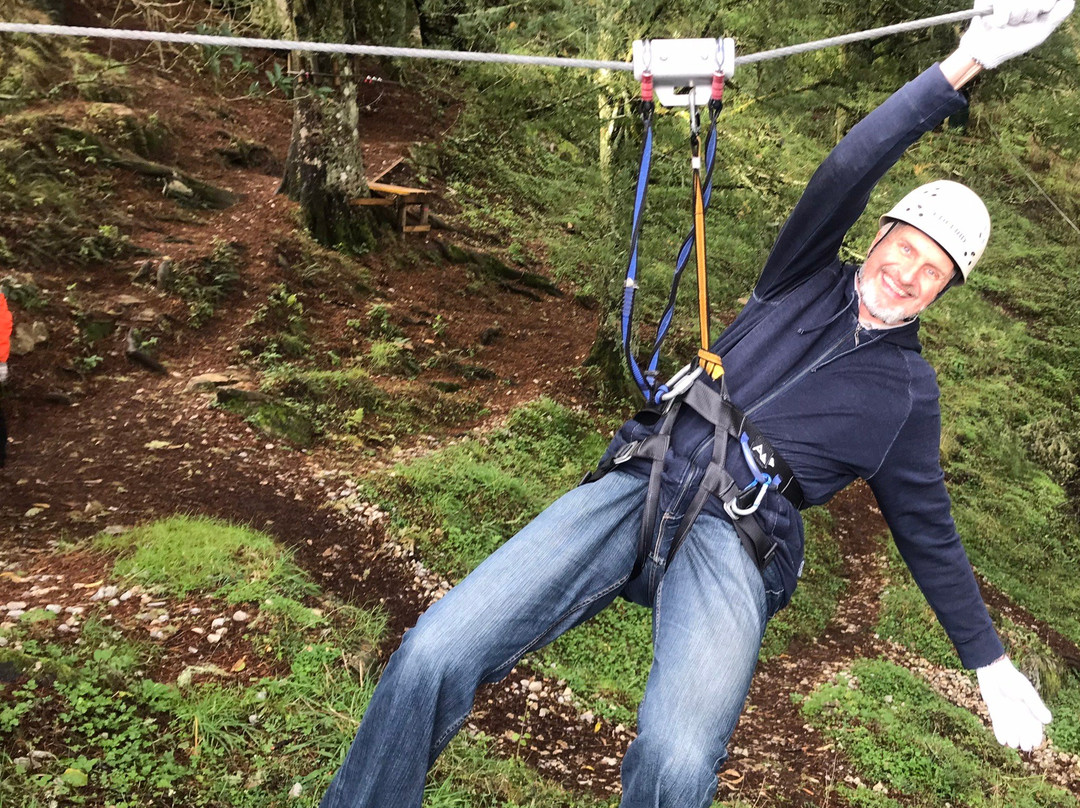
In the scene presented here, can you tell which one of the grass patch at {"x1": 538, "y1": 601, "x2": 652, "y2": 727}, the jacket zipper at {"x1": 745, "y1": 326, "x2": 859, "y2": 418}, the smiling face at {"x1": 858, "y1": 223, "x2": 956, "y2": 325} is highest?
the smiling face at {"x1": 858, "y1": 223, "x2": 956, "y2": 325}

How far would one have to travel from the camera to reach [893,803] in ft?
16.9

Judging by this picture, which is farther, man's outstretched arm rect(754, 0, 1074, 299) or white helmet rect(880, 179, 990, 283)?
white helmet rect(880, 179, 990, 283)

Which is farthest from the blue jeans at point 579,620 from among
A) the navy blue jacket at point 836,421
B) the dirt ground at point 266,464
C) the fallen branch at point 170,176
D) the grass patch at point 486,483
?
the fallen branch at point 170,176

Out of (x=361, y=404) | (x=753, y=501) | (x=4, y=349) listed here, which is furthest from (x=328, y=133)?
(x=753, y=501)

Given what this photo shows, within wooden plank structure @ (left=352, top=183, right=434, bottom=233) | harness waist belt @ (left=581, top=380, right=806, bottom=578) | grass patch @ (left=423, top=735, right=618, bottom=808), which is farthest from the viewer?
wooden plank structure @ (left=352, top=183, right=434, bottom=233)

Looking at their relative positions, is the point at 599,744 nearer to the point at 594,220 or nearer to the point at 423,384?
the point at 423,384

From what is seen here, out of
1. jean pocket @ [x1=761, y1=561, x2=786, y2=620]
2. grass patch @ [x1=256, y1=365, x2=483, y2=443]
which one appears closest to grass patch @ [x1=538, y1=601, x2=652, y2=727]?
grass patch @ [x1=256, y1=365, x2=483, y2=443]

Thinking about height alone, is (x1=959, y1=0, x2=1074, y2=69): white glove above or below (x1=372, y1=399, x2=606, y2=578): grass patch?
above

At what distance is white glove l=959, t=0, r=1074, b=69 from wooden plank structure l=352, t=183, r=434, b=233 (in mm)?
7754

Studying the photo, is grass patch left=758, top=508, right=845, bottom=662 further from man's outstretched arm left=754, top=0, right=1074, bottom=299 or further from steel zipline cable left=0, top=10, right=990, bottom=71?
steel zipline cable left=0, top=10, right=990, bottom=71

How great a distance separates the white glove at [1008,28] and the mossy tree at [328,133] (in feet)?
21.6

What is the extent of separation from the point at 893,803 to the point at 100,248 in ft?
25.5

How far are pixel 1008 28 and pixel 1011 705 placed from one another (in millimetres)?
2062

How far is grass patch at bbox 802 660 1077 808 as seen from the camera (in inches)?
212
